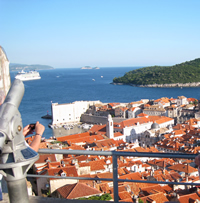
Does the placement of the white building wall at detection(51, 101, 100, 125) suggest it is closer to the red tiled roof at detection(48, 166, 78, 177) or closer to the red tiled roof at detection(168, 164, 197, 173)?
the red tiled roof at detection(168, 164, 197, 173)

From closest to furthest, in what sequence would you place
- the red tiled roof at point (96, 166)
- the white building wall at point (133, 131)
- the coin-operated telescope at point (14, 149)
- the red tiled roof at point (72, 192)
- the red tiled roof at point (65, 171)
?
1. the coin-operated telescope at point (14, 149)
2. the red tiled roof at point (72, 192)
3. the red tiled roof at point (65, 171)
4. the red tiled roof at point (96, 166)
5. the white building wall at point (133, 131)

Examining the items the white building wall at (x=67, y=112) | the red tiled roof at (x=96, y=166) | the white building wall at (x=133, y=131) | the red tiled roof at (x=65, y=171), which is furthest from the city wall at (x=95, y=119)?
the red tiled roof at (x=65, y=171)

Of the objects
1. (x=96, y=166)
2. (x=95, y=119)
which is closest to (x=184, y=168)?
(x=96, y=166)

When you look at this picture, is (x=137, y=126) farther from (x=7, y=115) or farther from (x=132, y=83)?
(x=132, y=83)

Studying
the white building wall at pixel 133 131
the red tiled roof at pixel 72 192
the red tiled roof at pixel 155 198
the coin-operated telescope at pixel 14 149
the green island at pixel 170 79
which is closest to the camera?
the coin-operated telescope at pixel 14 149

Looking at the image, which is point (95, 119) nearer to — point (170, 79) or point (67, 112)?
point (67, 112)

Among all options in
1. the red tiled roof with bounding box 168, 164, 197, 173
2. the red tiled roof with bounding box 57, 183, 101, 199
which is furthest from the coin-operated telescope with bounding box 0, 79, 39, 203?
the red tiled roof with bounding box 168, 164, 197, 173

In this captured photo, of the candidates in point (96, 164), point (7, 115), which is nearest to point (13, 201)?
point (7, 115)

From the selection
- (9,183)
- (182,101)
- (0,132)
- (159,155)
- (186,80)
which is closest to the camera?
(0,132)

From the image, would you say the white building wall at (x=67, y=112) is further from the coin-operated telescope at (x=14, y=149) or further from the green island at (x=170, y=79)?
the green island at (x=170, y=79)
